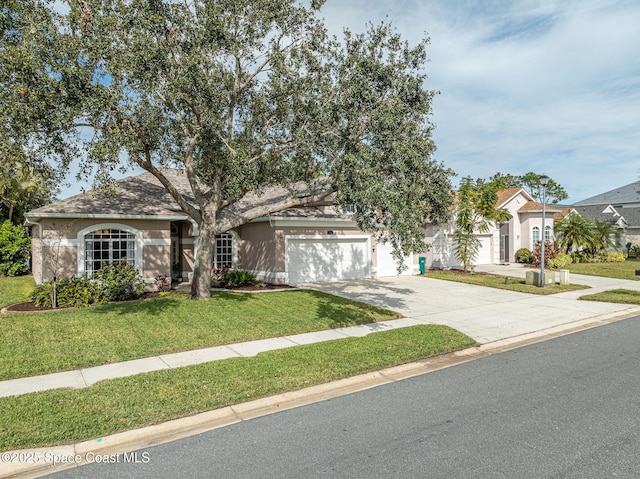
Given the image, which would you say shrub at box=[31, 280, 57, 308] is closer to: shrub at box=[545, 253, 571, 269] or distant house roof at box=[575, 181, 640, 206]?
shrub at box=[545, 253, 571, 269]

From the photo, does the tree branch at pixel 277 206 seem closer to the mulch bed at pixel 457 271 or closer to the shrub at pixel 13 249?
the mulch bed at pixel 457 271

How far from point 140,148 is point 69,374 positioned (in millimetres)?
5584

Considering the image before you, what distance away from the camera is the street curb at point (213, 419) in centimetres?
432

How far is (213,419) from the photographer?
5336 millimetres

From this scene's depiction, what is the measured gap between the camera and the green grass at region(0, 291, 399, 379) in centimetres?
762

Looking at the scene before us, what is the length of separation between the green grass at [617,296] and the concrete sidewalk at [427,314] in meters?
0.58

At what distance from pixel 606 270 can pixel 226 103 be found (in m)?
23.5

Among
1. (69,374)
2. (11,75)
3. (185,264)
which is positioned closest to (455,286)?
(185,264)

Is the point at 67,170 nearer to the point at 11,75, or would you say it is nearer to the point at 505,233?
the point at 11,75

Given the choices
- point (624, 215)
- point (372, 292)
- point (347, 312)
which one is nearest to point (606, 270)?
point (372, 292)

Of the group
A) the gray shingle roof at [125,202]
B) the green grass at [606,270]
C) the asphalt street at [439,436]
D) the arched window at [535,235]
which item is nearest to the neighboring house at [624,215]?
the green grass at [606,270]

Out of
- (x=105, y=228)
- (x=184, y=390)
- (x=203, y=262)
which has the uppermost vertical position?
(x=105, y=228)

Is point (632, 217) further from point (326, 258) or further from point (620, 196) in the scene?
point (326, 258)

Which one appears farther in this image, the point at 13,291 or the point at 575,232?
the point at 575,232
